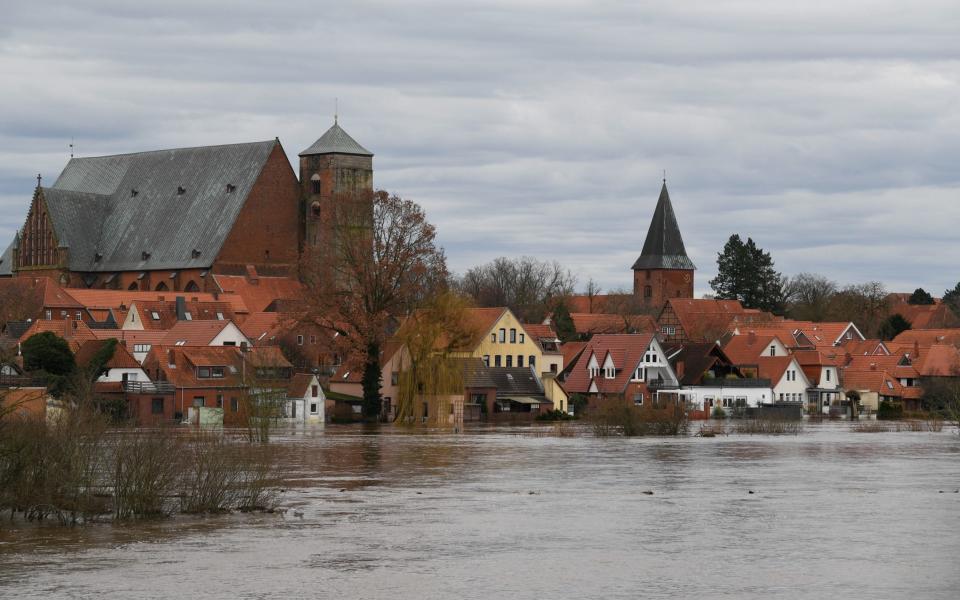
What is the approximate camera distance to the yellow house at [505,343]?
92.4 m

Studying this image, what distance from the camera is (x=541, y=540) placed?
93.5 ft

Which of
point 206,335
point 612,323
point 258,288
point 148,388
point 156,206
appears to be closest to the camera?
point 148,388

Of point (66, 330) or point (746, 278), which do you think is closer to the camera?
point (66, 330)

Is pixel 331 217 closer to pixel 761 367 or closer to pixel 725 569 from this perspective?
pixel 761 367

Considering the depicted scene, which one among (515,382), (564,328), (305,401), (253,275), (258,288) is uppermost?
(253,275)

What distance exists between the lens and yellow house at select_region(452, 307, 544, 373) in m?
92.4

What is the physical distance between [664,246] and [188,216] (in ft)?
183

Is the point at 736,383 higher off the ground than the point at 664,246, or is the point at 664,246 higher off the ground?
the point at 664,246

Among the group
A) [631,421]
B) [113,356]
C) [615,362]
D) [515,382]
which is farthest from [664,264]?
[631,421]

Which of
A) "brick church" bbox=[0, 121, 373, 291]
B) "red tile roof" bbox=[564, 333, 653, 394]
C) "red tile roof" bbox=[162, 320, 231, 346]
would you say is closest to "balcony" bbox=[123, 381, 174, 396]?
"red tile roof" bbox=[162, 320, 231, 346]

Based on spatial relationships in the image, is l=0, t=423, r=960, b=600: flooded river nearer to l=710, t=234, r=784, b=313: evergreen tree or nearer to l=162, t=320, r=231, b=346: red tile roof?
A: l=162, t=320, r=231, b=346: red tile roof

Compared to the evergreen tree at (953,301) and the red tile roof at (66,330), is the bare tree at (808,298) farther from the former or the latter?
the red tile roof at (66,330)

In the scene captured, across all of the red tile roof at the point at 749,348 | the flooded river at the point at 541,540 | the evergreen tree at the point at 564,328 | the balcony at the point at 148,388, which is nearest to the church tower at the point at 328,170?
the evergreen tree at the point at 564,328

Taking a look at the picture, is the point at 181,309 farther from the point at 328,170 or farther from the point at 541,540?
the point at 541,540
